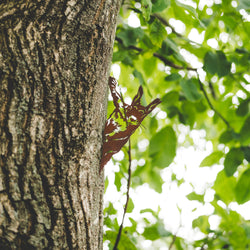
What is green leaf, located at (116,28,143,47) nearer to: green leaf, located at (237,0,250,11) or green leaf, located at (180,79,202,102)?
green leaf, located at (180,79,202,102)

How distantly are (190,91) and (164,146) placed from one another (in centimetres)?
37

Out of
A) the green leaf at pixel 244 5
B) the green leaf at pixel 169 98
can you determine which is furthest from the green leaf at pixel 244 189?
the green leaf at pixel 244 5

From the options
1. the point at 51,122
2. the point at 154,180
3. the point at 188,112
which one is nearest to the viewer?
the point at 51,122

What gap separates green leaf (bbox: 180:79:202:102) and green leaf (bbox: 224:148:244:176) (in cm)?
37

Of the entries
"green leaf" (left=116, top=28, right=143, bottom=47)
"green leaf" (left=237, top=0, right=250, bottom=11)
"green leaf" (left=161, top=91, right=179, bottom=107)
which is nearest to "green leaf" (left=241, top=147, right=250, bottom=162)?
"green leaf" (left=161, top=91, right=179, bottom=107)

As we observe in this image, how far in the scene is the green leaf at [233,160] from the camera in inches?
51.2

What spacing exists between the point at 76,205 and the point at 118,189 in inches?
24.4

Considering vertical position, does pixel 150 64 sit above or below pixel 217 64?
above

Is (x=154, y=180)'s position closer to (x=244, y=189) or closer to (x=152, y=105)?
(x=244, y=189)

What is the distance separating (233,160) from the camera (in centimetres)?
132

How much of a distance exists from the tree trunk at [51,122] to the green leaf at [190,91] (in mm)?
876

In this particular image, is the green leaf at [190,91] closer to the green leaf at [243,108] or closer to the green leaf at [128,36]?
the green leaf at [243,108]

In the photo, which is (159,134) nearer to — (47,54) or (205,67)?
(205,67)

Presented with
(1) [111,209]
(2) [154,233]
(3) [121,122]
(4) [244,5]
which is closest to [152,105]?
(3) [121,122]
